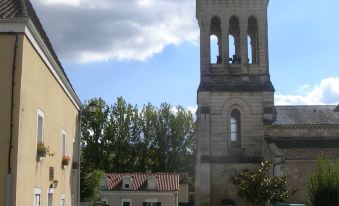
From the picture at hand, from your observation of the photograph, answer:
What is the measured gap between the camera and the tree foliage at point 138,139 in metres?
57.2

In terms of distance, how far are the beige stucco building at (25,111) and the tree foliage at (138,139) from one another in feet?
133

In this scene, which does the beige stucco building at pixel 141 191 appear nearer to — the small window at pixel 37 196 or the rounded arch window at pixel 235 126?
the rounded arch window at pixel 235 126

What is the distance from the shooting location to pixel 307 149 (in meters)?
35.7

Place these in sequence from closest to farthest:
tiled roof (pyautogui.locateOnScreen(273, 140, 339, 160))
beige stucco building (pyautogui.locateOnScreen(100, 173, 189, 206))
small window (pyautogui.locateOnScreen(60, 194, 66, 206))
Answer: small window (pyautogui.locateOnScreen(60, 194, 66, 206)) → tiled roof (pyautogui.locateOnScreen(273, 140, 339, 160)) → beige stucco building (pyautogui.locateOnScreen(100, 173, 189, 206))

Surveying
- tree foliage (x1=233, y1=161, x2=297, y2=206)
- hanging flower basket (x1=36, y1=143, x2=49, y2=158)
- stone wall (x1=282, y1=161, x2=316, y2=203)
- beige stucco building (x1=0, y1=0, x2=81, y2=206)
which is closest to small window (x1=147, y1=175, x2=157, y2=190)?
tree foliage (x1=233, y1=161, x2=297, y2=206)

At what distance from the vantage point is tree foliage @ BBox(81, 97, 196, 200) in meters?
57.2

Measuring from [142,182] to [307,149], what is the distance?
66.4 feet

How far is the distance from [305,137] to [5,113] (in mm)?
28582

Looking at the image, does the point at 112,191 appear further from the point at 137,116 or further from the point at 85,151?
the point at 137,116

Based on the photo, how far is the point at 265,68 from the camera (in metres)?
38.2

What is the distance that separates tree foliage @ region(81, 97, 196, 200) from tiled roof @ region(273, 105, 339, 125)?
2276cm

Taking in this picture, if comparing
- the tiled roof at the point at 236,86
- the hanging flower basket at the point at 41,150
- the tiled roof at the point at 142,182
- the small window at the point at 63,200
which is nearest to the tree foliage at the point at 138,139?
the tiled roof at the point at 142,182

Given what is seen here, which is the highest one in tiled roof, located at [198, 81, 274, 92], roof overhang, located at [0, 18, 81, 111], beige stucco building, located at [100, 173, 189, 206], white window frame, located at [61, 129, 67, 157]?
tiled roof, located at [198, 81, 274, 92]

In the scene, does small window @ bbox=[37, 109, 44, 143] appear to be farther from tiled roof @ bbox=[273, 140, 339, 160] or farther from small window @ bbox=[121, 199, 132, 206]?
A: small window @ bbox=[121, 199, 132, 206]
